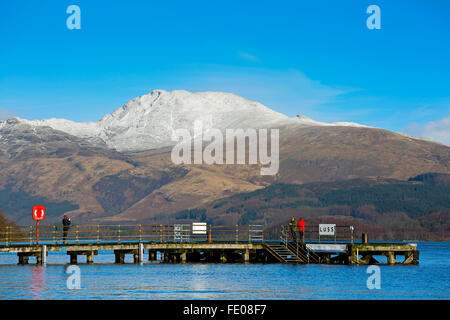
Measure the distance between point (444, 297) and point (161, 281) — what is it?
2522 cm

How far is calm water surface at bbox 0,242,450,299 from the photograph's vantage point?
56688 mm

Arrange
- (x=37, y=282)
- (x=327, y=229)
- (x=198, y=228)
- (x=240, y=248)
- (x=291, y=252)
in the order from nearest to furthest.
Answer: (x=37, y=282) < (x=327, y=229) < (x=291, y=252) < (x=198, y=228) < (x=240, y=248)

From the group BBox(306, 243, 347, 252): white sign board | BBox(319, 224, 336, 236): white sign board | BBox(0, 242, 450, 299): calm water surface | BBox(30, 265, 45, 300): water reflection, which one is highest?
BBox(319, 224, 336, 236): white sign board

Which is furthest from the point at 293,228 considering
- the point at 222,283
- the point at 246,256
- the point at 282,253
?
the point at 222,283

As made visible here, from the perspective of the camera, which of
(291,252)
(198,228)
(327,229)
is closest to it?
(327,229)

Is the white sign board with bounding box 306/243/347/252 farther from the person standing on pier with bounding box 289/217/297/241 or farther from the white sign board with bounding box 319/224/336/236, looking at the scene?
the person standing on pier with bounding box 289/217/297/241

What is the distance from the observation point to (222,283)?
66.9 meters

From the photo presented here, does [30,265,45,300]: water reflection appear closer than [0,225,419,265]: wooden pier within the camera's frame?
Yes

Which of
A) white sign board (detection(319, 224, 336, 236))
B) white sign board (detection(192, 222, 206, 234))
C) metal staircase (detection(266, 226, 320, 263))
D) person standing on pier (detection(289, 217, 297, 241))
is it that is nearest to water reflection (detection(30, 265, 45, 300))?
white sign board (detection(192, 222, 206, 234))

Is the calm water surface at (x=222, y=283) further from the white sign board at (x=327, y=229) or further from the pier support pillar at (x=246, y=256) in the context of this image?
the white sign board at (x=327, y=229)

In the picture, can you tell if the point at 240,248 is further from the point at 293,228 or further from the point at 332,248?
the point at 332,248

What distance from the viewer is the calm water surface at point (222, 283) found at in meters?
56.7
